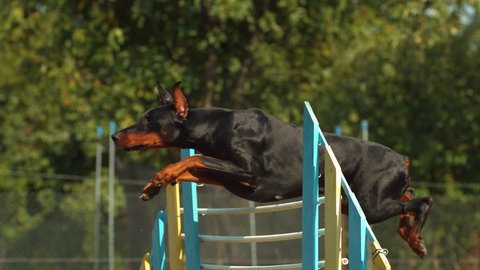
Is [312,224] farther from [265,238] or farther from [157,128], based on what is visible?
[157,128]

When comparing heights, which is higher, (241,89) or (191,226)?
(241,89)

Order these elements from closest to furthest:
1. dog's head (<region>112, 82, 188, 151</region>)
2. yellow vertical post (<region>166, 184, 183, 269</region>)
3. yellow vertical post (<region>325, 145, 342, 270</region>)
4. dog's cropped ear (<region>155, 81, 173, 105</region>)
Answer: yellow vertical post (<region>325, 145, 342, 270</region>) < dog's head (<region>112, 82, 188, 151</region>) < dog's cropped ear (<region>155, 81, 173, 105</region>) < yellow vertical post (<region>166, 184, 183, 269</region>)

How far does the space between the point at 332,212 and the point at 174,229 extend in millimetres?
1666

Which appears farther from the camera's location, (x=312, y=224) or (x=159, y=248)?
(x=159, y=248)

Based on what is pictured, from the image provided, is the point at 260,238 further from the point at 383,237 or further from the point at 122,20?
the point at 122,20

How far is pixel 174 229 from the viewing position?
20.6 ft

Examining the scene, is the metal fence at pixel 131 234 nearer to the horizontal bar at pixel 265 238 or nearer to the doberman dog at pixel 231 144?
the horizontal bar at pixel 265 238

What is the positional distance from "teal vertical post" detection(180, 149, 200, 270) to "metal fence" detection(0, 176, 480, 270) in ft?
16.9

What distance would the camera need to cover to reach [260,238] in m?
5.72

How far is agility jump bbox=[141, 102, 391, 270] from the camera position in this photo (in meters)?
4.64

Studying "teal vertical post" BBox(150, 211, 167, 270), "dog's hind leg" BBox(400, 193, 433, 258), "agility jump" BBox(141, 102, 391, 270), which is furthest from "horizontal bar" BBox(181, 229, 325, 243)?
"dog's hind leg" BBox(400, 193, 433, 258)

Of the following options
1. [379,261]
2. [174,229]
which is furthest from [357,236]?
[174,229]

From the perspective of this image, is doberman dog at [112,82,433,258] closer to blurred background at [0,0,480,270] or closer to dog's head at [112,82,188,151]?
dog's head at [112,82,188,151]

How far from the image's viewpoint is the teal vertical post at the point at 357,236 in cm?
461
